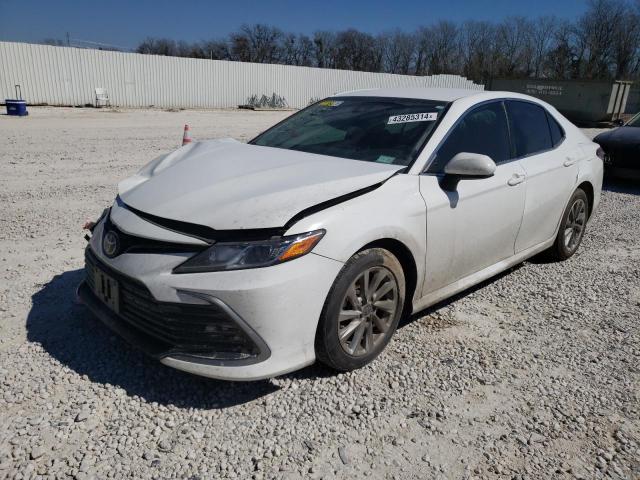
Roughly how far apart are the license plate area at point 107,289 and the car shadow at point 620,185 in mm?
8573

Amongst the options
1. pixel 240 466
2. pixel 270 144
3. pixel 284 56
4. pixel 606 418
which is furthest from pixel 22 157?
pixel 284 56

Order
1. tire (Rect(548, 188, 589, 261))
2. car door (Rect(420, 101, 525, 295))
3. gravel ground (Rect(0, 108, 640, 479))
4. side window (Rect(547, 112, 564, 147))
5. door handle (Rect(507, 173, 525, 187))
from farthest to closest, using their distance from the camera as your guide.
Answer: tire (Rect(548, 188, 589, 261))
side window (Rect(547, 112, 564, 147))
door handle (Rect(507, 173, 525, 187))
car door (Rect(420, 101, 525, 295))
gravel ground (Rect(0, 108, 640, 479))

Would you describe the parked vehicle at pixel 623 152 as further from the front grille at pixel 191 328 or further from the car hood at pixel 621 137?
the front grille at pixel 191 328

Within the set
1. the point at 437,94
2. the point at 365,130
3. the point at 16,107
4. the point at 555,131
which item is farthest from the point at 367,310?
the point at 16,107

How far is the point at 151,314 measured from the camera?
2627mm

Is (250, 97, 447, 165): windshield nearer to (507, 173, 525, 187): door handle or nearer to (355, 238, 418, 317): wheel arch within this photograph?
(355, 238, 418, 317): wheel arch

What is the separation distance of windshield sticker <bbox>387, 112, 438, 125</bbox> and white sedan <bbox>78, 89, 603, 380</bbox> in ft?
0.05

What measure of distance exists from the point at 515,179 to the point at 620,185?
6.88 metres

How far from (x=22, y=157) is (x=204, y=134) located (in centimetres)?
632

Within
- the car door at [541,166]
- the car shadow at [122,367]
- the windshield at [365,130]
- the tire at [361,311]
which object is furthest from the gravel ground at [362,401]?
the windshield at [365,130]

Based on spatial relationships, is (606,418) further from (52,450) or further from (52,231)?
(52,231)

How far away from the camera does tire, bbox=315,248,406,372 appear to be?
2711 millimetres

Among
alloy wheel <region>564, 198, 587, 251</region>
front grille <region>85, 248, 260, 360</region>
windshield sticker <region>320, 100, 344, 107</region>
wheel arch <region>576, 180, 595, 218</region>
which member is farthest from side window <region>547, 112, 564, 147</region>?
front grille <region>85, 248, 260, 360</region>

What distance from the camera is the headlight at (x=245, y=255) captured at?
2.49 metres
